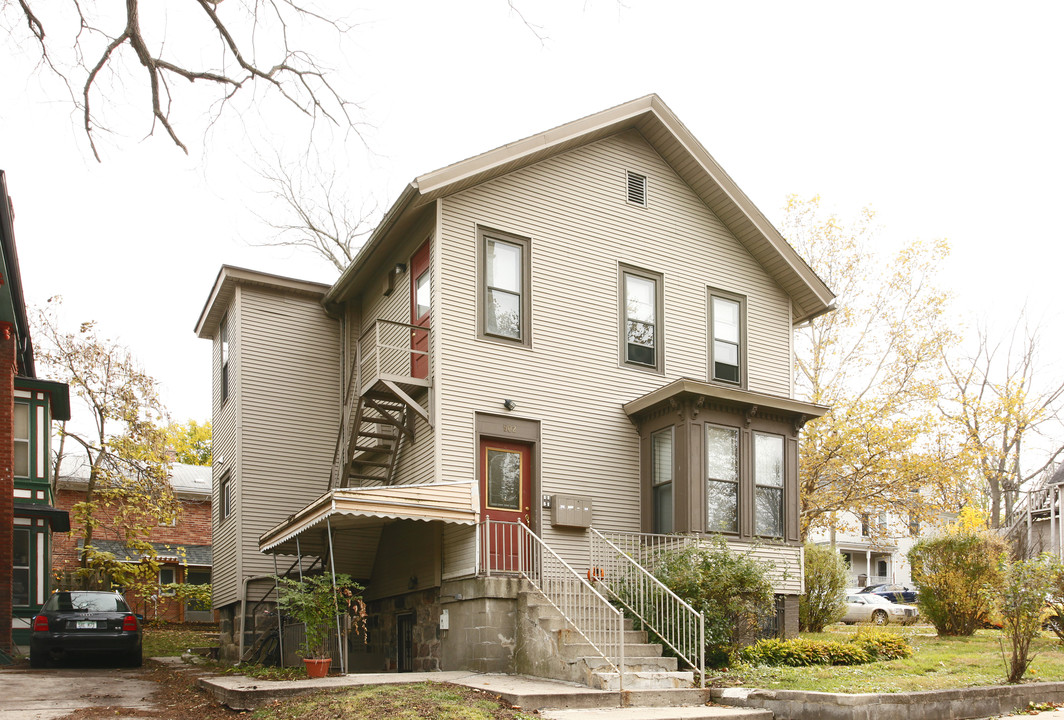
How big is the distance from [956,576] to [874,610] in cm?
1244

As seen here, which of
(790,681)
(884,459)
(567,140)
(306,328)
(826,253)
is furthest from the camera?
(826,253)

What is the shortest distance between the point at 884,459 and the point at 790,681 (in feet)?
47.2

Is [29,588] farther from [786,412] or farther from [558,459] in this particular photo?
[786,412]

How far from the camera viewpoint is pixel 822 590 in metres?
19.2

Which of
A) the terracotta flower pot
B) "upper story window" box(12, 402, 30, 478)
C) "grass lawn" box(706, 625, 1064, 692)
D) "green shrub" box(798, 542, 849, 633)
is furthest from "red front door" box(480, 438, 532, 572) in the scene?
"upper story window" box(12, 402, 30, 478)

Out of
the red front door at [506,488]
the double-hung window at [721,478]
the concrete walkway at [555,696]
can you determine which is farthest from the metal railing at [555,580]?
the double-hung window at [721,478]

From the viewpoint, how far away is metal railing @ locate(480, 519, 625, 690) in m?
11.6

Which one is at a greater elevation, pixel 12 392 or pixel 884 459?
pixel 12 392

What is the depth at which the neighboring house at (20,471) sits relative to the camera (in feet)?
59.5

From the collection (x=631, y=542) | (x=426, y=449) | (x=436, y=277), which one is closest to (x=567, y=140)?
(x=436, y=277)

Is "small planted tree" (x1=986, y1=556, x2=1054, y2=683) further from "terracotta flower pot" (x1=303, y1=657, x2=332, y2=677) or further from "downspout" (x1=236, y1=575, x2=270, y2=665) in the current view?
"downspout" (x1=236, y1=575, x2=270, y2=665)

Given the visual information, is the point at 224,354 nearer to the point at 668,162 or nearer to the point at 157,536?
the point at 668,162

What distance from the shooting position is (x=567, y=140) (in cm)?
1557

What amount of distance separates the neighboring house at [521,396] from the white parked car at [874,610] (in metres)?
13.9
